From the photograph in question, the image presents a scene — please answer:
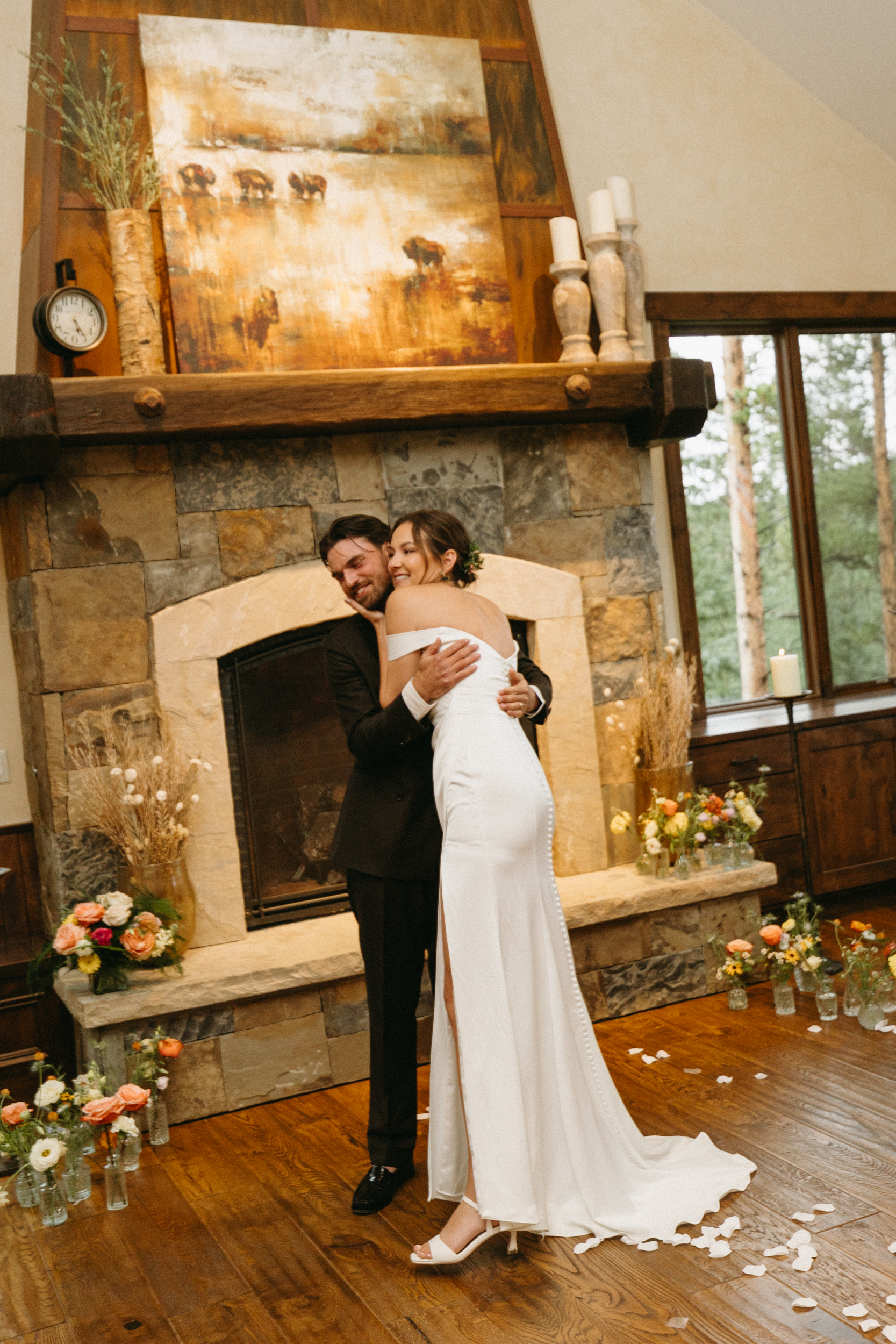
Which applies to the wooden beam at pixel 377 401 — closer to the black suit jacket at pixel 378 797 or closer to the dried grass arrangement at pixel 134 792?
the dried grass arrangement at pixel 134 792

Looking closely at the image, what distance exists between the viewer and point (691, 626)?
4.75 metres

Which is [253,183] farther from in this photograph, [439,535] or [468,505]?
[439,535]

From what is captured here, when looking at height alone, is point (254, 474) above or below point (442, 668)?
above

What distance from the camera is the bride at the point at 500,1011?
7.47 ft

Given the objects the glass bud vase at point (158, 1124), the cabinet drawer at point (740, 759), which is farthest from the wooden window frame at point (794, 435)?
the glass bud vase at point (158, 1124)

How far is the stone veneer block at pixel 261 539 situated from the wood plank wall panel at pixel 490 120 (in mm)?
511

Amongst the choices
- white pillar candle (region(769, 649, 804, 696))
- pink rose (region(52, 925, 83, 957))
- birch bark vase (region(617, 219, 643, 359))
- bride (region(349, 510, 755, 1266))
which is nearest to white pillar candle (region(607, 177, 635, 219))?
birch bark vase (region(617, 219, 643, 359))

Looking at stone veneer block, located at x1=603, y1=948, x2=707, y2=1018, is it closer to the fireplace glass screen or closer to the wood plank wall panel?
the fireplace glass screen

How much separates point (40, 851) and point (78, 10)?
8.40ft

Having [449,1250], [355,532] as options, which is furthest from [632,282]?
[449,1250]

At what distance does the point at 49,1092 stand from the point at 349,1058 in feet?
3.01

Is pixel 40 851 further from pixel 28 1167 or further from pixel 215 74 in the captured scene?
pixel 215 74

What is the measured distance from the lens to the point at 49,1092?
2.77 metres

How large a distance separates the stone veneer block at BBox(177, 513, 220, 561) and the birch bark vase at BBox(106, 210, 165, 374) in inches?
17.2
